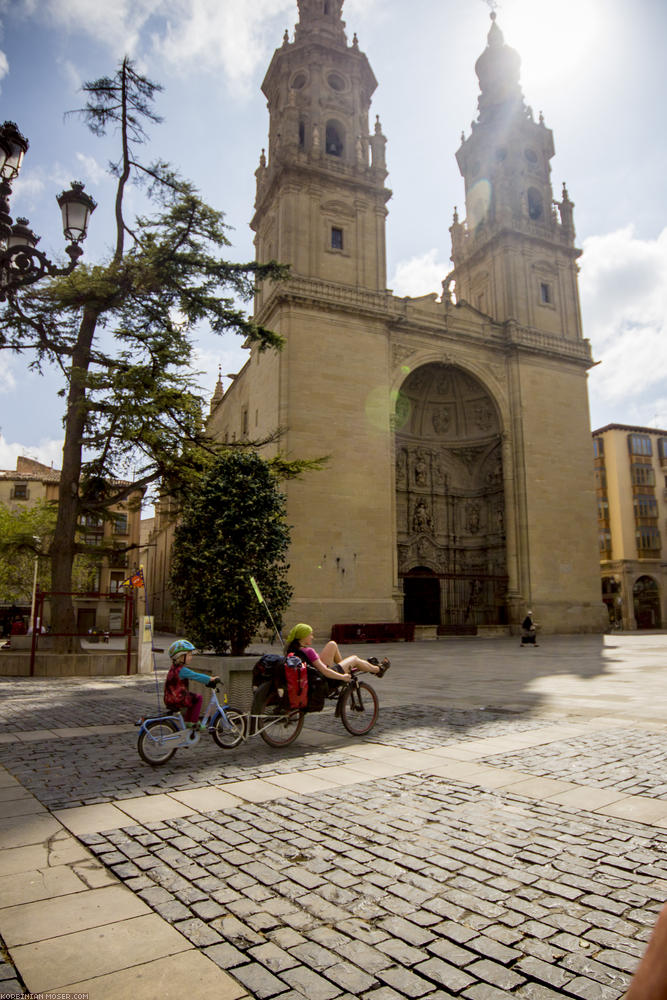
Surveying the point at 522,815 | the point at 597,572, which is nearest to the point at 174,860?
the point at 522,815

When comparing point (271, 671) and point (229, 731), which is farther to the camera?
point (271, 671)

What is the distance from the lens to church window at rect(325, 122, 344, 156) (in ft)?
108

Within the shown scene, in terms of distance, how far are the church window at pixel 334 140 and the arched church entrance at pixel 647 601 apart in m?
36.0

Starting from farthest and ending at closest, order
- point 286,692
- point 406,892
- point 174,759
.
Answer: point 286,692 < point 174,759 < point 406,892

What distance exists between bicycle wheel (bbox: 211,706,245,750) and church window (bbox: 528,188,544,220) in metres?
38.9

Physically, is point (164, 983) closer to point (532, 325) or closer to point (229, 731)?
point (229, 731)

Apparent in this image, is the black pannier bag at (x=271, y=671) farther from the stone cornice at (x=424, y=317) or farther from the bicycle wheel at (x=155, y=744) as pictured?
the stone cornice at (x=424, y=317)

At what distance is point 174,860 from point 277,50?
131 feet

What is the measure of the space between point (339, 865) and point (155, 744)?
2.76m

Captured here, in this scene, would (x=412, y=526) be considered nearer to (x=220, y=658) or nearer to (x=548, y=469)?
(x=548, y=469)

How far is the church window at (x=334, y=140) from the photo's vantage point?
3284 centimetres

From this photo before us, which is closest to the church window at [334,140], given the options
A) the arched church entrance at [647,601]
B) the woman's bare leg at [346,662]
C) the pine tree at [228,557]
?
the pine tree at [228,557]

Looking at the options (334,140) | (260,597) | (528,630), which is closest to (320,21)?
(334,140)

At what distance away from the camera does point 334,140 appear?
33.1m
